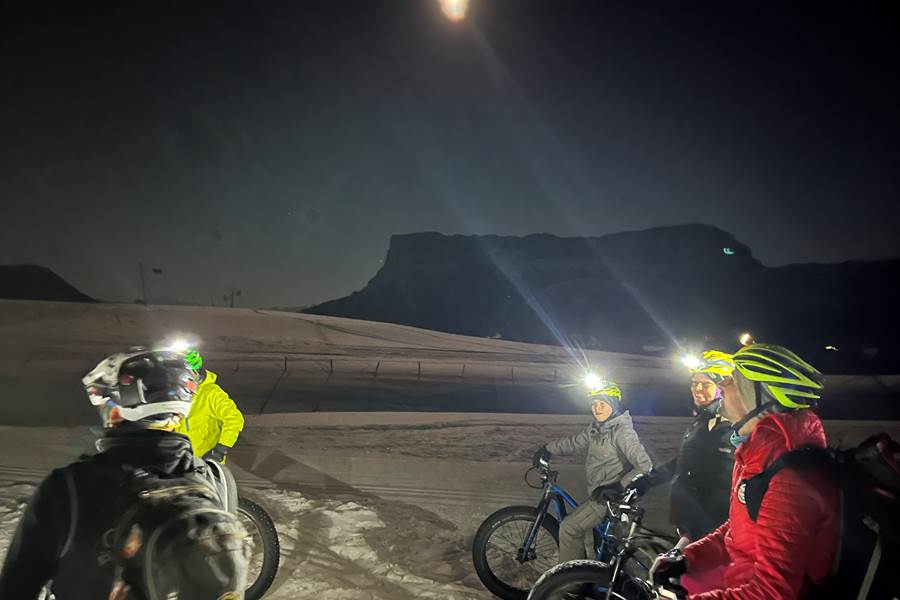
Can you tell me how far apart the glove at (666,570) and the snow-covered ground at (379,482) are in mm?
2836

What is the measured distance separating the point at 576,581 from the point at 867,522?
64.6 inches

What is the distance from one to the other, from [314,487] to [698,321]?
407 ft

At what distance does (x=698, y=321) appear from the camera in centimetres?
11825

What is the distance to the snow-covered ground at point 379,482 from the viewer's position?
4961 mm

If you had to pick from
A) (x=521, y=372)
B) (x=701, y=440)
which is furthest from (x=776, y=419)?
(x=521, y=372)

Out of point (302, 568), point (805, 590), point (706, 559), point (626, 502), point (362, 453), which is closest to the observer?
point (805, 590)

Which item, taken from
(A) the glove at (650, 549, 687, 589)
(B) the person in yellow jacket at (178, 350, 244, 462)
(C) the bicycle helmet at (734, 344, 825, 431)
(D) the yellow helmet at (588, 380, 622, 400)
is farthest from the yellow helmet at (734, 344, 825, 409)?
(B) the person in yellow jacket at (178, 350, 244, 462)

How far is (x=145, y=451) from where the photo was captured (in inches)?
62.9

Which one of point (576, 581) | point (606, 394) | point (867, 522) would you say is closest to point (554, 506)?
point (606, 394)

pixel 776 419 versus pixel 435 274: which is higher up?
pixel 435 274

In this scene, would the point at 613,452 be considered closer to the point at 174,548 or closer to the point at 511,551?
the point at 511,551

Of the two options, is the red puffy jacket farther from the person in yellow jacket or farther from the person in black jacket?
the person in yellow jacket

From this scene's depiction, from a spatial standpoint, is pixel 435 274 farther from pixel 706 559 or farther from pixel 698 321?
pixel 706 559

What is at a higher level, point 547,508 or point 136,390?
point 136,390
